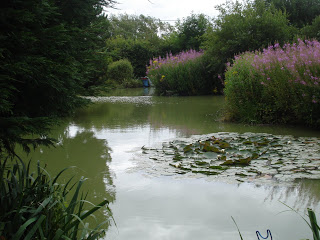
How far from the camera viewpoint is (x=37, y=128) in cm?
270

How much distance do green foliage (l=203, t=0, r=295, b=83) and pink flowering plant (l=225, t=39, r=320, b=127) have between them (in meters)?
6.13

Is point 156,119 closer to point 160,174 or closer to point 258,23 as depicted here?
point 160,174

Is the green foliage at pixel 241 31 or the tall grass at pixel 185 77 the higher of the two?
the green foliage at pixel 241 31

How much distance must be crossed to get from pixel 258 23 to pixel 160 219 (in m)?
12.8

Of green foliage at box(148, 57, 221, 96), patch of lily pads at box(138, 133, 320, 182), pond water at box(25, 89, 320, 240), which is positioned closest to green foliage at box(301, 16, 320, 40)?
green foliage at box(148, 57, 221, 96)

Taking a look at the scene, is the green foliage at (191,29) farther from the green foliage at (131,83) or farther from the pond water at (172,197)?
the pond water at (172,197)

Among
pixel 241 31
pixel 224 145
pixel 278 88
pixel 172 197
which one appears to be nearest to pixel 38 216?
pixel 172 197

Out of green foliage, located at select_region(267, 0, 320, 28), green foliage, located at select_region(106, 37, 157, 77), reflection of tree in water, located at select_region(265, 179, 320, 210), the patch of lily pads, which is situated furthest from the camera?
green foliage, located at select_region(106, 37, 157, 77)

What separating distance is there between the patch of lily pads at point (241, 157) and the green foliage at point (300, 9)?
18686 millimetres

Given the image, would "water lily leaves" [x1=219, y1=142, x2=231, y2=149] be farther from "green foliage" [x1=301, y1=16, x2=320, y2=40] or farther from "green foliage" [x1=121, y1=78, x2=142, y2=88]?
"green foliage" [x1=121, y1=78, x2=142, y2=88]

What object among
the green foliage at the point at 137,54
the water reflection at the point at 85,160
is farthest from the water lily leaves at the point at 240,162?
the green foliage at the point at 137,54

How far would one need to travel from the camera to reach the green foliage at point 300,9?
22.3m

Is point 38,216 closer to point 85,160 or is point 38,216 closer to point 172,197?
point 172,197

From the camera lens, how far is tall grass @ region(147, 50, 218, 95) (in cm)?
1609
